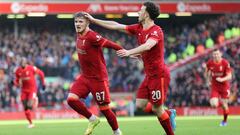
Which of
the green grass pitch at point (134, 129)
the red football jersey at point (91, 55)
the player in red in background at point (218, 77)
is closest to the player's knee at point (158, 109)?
the red football jersey at point (91, 55)

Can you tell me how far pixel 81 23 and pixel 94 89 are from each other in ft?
4.78

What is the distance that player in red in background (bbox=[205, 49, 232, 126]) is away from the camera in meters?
21.2

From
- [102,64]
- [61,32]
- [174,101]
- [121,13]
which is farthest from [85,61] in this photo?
[61,32]

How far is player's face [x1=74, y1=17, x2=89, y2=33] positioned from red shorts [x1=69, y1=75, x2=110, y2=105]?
43.3 inches

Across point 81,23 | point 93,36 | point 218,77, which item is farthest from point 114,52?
point 81,23

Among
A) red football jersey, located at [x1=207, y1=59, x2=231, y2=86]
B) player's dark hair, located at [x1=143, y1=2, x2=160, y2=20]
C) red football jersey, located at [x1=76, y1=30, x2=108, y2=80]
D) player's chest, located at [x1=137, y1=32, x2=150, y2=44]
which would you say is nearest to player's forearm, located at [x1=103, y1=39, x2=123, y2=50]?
red football jersey, located at [x1=76, y1=30, x2=108, y2=80]

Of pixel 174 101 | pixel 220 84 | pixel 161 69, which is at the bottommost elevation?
pixel 174 101

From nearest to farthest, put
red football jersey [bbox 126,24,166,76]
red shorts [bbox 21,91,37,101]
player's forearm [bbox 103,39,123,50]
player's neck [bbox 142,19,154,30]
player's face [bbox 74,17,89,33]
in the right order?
1. red football jersey [bbox 126,24,166,76]
2. player's neck [bbox 142,19,154,30]
3. player's forearm [bbox 103,39,123,50]
4. player's face [bbox 74,17,89,33]
5. red shorts [bbox 21,91,37,101]

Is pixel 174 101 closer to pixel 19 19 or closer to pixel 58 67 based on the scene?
pixel 58 67

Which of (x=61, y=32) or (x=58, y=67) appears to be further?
(x=61, y=32)

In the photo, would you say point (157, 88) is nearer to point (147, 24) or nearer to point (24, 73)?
point (147, 24)

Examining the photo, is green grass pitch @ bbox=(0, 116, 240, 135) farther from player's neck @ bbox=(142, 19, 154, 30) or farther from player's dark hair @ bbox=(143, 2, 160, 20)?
player's dark hair @ bbox=(143, 2, 160, 20)

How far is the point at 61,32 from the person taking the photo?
43.7 m

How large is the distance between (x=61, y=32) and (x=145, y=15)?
3192 centimetres
